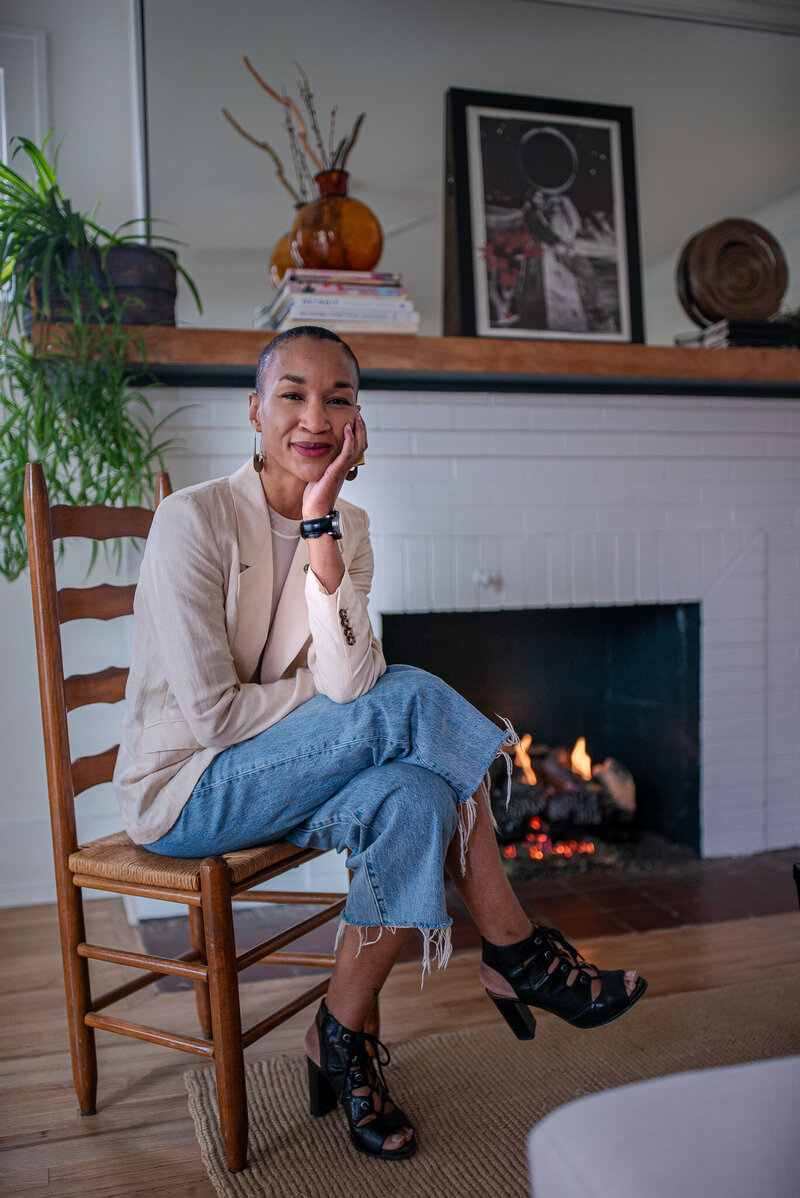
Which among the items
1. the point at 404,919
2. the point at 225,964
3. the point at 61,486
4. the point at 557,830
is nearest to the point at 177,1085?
the point at 225,964

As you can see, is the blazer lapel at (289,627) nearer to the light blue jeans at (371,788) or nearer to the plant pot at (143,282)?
the light blue jeans at (371,788)

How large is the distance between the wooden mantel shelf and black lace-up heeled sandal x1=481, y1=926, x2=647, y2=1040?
1420 mm

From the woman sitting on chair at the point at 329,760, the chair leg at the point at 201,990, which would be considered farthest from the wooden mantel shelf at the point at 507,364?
the chair leg at the point at 201,990

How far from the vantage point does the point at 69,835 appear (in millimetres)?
1529

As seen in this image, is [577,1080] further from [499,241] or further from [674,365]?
[499,241]

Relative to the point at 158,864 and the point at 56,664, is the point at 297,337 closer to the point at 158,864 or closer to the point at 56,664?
the point at 56,664

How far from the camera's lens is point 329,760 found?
137cm

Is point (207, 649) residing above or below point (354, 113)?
below

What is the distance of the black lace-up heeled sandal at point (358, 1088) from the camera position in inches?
54.7

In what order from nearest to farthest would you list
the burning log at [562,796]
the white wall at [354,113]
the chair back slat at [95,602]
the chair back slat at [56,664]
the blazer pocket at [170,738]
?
the blazer pocket at [170,738] → the chair back slat at [56,664] → the chair back slat at [95,602] → the white wall at [354,113] → the burning log at [562,796]

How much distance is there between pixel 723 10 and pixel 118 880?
9.78ft

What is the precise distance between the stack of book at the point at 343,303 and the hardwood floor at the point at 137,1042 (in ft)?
4.83

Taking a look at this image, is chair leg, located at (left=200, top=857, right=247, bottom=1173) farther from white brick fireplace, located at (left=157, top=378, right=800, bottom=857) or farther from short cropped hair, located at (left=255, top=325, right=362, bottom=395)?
white brick fireplace, located at (left=157, top=378, right=800, bottom=857)

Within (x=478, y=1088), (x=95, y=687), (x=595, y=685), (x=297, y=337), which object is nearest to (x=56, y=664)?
(x=95, y=687)
